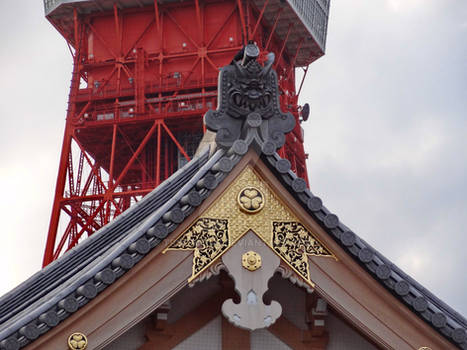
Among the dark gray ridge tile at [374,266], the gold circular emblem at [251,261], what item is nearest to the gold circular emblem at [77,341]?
the gold circular emblem at [251,261]

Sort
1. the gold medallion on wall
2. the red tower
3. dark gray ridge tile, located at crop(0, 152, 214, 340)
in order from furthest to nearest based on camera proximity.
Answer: the red tower
dark gray ridge tile, located at crop(0, 152, 214, 340)
the gold medallion on wall

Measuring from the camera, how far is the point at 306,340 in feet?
36.0

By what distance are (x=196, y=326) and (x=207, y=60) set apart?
125 ft

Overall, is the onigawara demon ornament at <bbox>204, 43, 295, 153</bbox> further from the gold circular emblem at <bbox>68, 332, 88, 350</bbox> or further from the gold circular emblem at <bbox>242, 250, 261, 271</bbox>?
the gold circular emblem at <bbox>68, 332, 88, 350</bbox>

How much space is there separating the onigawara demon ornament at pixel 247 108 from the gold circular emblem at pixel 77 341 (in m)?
2.51

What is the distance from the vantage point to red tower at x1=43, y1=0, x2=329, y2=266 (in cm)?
4750

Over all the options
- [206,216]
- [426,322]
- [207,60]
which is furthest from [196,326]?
[207,60]

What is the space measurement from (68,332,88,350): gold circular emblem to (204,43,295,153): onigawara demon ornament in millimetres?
2507

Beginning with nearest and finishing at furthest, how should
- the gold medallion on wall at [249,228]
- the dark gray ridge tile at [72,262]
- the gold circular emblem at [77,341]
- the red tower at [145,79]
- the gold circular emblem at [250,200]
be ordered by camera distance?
the gold circular emblem at [77,341] → the gold medallion on wall at [249,228] → the gold circular emblem at [250,200] → the dark gray ridge tile at [72,262] → the red tower at [145,79]

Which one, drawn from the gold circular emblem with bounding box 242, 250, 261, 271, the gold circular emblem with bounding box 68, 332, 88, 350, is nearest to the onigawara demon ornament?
the gold circular emblem with bounding box 242, 250, 261, 271

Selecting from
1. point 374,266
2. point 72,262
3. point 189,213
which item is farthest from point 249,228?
point 72,262

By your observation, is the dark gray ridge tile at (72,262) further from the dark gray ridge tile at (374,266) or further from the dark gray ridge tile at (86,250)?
the dark gray ridge tile at (374,266)

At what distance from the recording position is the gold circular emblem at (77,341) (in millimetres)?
9547

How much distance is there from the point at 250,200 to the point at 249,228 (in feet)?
0.95
